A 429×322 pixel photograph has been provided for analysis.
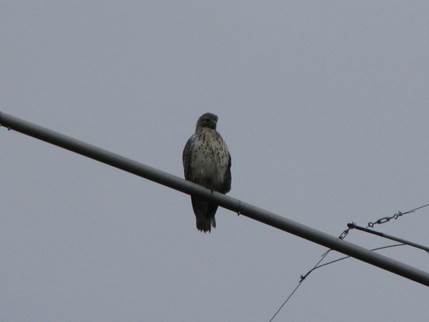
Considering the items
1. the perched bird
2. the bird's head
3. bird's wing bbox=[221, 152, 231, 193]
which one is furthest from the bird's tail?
the bird's head

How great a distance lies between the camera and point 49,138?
4676 millimetres

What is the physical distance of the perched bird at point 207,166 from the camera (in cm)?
892

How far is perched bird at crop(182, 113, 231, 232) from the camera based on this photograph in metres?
8.92

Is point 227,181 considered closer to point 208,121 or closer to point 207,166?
point 207,166

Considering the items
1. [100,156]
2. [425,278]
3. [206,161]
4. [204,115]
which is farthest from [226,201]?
[204,115]

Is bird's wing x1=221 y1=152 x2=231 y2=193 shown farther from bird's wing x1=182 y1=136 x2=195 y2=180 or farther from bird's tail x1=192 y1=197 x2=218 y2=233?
bird's wing x1=182 y1=136 x2=195 y2=180

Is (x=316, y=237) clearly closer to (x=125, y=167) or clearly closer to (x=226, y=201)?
(x=226, y=201)

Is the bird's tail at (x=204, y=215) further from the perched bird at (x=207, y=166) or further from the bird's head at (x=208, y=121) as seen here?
the bird's head at (x=208, y=121)

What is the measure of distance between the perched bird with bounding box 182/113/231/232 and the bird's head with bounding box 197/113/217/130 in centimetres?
9

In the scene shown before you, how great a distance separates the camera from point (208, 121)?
938 centimetres

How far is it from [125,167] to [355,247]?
1.23 metres

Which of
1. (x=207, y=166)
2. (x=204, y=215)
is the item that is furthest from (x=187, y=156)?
(x=204, y=215)

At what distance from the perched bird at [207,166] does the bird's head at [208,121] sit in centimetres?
9

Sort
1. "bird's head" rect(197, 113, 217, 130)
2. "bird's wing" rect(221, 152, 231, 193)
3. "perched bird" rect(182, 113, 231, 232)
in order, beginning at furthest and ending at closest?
"bird's head" rect(197, 113, 217, 130) < "bird's wing" rect(221, 152, 231, 193) < "perched bird" rect(182, 113, 231, 232)
